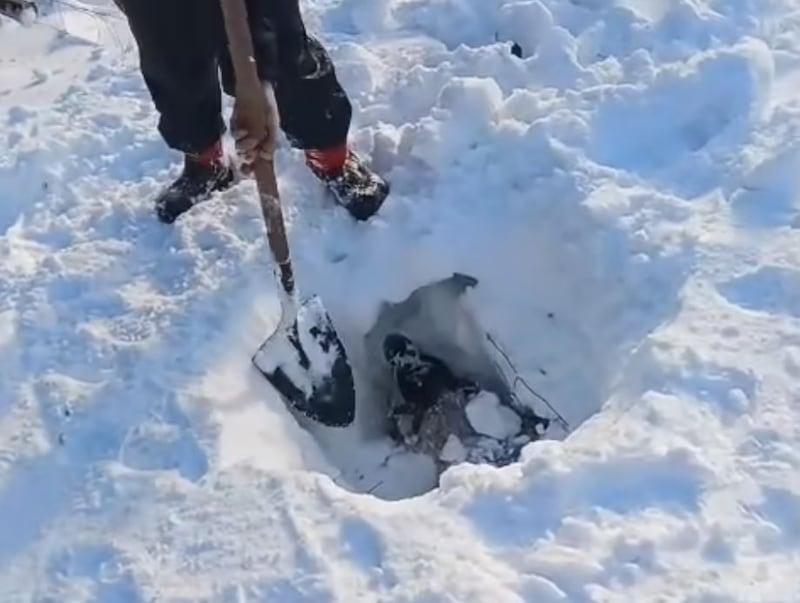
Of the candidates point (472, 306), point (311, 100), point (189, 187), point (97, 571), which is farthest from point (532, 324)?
point (97, 571)

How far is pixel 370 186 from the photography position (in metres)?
3.09

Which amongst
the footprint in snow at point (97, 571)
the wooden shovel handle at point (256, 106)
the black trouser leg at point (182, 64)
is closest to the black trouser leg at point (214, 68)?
the black trouser leg at point (182, 64)

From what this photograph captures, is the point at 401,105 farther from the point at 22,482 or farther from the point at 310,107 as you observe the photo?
the point at 22,482

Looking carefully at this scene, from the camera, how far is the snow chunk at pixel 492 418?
3.06 metres

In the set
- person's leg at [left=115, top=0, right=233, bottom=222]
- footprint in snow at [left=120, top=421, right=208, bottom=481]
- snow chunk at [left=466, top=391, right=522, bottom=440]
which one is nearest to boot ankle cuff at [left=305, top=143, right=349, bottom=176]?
person's leg at [left=115, top=0, right=233, bottom=222]

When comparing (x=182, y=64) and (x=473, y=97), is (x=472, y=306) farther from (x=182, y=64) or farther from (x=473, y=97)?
(x=182, y=64)

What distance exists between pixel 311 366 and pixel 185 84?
69cm

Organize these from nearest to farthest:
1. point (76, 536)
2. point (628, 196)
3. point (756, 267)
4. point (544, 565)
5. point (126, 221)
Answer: point (544, 565) → point (76, 536) → point (756, 267) → point (628, 196) → point (126, 221)

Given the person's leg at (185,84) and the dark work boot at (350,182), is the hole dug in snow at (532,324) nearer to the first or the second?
the dark work boot at (350,182)

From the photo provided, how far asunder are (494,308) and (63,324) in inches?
40.1

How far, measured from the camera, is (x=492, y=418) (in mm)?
3072

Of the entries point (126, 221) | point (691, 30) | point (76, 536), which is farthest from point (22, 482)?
point (691, 30)

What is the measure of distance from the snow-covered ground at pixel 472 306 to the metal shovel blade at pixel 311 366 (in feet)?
0.22

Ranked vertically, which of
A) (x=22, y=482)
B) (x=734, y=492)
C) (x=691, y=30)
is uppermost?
(x=691, y=30)
